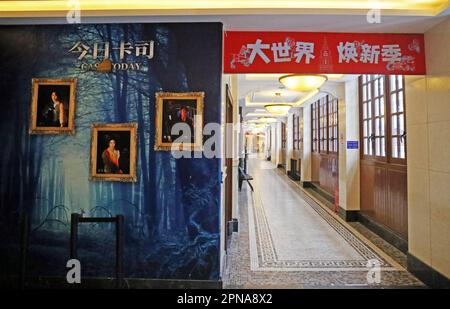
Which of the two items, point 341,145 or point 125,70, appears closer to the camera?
point 125,70

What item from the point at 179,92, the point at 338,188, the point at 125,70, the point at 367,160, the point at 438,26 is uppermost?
the point at 438,26

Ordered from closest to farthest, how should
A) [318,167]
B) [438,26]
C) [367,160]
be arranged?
[438,26] < [367,160] < [318,167]

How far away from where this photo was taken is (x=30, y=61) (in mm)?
2908

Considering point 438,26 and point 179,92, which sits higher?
point 438,26

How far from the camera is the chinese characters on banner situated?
2.84m

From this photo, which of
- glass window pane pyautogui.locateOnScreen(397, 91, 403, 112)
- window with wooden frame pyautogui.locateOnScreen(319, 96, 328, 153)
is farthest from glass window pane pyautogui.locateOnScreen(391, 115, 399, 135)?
window with wooden frame pyautogui.locateOnScreen(319, 96, 328, 153)

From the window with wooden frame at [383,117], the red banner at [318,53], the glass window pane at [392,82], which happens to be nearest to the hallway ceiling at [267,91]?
the window with wooden frame at [383,117]

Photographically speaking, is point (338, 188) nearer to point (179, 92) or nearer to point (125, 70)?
point (179, 92)

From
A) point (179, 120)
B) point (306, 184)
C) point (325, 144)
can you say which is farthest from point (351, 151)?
point (306, 184)

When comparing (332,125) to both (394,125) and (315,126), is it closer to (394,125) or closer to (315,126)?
(315,126)

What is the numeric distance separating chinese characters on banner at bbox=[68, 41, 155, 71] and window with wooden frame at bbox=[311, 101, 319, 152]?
21.2 feet

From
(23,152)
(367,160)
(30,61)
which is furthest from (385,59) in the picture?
(23,152)

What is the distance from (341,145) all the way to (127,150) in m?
4.27

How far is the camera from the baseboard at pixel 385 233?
12.6ft
